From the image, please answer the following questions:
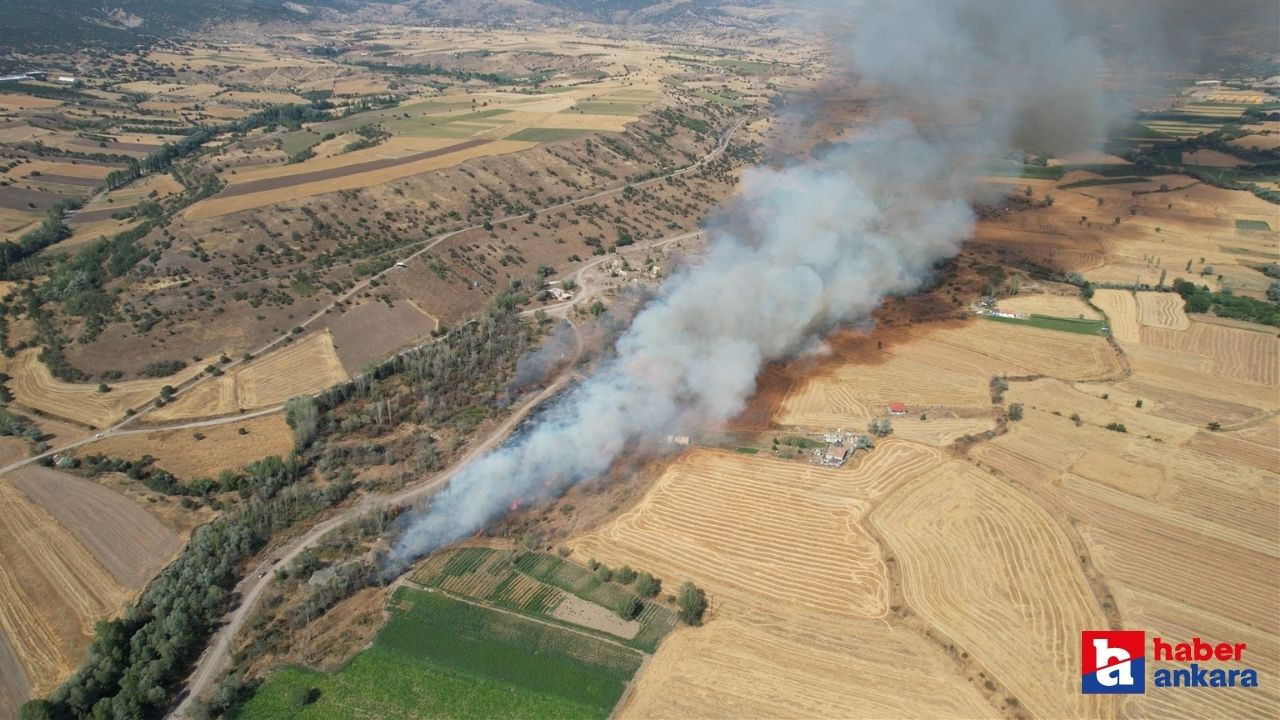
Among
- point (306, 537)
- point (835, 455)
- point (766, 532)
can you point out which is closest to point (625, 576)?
point (766, 532)

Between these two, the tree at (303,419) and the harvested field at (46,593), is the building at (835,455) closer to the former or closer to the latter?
the tree at (303,419)

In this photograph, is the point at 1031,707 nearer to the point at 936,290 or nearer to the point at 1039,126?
the point at 936,290

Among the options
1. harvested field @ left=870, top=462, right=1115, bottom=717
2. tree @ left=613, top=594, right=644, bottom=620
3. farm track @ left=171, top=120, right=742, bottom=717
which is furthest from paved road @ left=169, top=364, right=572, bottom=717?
harvested field @ left=870, top=462, right=1115, bottom=717

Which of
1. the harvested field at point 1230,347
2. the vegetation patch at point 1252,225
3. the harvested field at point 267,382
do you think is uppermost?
the harvested field at point 267,382

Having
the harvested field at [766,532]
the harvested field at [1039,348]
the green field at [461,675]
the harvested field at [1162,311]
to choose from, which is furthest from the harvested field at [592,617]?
the harvested field at [1162,311]

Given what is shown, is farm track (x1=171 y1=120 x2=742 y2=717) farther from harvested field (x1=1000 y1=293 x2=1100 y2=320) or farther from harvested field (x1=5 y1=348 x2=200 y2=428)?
harvested field (x1=1000 y1=293 x2=1100 y2=320)

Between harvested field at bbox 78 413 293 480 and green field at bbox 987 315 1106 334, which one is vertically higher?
harvested field at bbox 78 413 293 480

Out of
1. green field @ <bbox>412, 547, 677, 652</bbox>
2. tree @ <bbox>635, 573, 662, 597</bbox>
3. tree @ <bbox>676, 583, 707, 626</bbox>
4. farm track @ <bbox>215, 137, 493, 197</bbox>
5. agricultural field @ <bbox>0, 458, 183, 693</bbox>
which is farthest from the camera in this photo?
farm track @ <bbox>215, 137, 493, 197</bbox>
